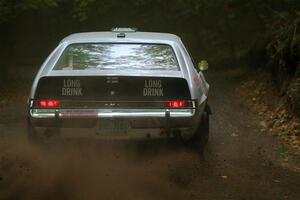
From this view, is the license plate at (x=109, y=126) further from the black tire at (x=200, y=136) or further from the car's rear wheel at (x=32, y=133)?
the black tire at (x=200, y=136)

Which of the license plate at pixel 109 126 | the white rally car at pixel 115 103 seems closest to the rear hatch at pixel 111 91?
the white rally car at pixel 115 103

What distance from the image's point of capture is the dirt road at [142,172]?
6090mm

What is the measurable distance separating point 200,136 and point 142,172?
1036 millimetres

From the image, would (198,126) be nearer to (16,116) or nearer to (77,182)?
(77,182)

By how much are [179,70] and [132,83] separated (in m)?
0.69

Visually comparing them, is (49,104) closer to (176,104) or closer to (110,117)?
(110,117)

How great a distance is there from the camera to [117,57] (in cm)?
733

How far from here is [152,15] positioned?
1110 inches

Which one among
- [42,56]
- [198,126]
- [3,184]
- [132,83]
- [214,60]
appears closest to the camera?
[3,184]

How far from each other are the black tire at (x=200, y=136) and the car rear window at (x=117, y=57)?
2.88 feet

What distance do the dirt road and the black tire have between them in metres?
0.15

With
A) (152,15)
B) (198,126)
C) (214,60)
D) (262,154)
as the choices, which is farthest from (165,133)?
(152,15)

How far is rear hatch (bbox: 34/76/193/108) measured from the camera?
668 cm

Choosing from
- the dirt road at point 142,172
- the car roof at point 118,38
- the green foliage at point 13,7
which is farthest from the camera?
the green foliage at point 13,7
